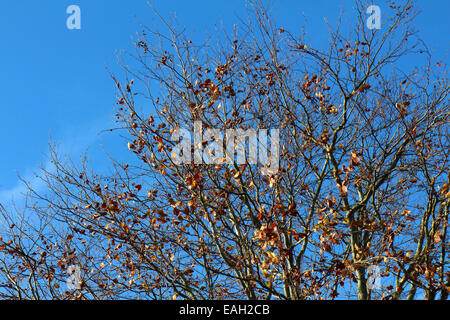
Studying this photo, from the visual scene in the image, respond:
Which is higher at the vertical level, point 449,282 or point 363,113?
point 363,113

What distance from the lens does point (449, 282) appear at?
6605mm

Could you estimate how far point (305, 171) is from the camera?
8.24m

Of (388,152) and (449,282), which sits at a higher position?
(388,152)

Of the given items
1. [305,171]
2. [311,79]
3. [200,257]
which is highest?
[311,79]

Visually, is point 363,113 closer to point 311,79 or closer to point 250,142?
point 311,79
